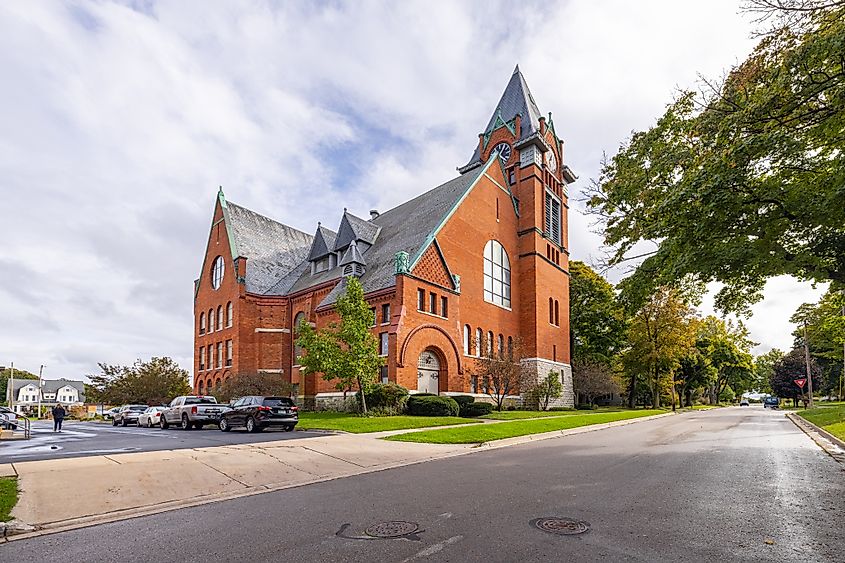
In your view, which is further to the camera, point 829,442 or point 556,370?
point 556,370

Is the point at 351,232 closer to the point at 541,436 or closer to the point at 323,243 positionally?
the point at 323,243

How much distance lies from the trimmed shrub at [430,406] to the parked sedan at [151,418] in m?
13.1

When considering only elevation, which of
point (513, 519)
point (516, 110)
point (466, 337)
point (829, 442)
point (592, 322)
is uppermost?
point (516, 110)

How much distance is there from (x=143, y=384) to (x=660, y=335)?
44441mm

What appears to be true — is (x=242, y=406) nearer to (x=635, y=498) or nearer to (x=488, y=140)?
(x=635, y=498)

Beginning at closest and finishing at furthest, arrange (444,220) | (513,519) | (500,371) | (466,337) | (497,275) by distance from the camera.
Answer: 1. (513,519)
2. (500,371)
3. (444,220)
4. (466,337)
5. (497,275)

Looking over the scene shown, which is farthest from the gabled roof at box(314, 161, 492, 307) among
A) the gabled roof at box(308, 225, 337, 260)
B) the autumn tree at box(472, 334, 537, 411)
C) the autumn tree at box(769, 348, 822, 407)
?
the autumn tree at box(769, 348, 822, 407)

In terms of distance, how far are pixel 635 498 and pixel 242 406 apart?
18341 mm

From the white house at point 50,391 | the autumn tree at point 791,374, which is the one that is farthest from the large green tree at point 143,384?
the white house at point 50,391

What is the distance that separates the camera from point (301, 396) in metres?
40.0

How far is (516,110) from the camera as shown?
47875mm

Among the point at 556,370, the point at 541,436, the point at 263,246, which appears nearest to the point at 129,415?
the point at 263,246

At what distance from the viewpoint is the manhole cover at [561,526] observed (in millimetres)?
6613

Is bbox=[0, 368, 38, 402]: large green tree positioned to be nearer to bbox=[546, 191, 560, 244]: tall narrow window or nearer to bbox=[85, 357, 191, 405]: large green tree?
bbox=[85, 357, 191, 405]: large green tree
